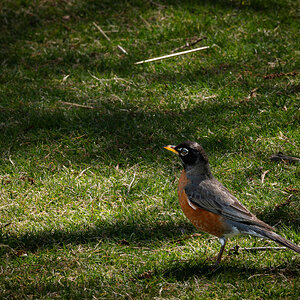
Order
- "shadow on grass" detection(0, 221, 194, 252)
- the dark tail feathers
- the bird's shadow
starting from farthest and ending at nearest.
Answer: "shadow on grass" detection(0, 221, 194, 252), the bird's shadow, the dark tail feathers

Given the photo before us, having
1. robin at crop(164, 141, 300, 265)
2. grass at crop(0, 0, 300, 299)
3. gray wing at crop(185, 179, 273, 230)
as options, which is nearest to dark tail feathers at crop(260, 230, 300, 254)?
robin at crop(164, 141, 300, 265)

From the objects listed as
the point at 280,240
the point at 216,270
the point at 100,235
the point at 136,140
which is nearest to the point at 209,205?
the point at 216,270

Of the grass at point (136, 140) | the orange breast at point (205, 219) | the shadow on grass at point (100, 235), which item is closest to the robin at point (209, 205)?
the orange breast at point (205, 219)

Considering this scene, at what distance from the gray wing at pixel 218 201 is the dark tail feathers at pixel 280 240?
122mm

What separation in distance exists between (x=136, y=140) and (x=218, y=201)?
183cm

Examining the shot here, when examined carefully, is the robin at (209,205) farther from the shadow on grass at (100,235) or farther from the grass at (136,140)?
the shadow on grass at (100,235)

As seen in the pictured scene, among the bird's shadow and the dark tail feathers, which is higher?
the dark tail feathers

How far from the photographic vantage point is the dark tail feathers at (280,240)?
3.65 m

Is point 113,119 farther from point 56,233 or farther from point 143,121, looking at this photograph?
point 56,233

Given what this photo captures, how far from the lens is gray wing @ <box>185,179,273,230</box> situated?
13.1 feet

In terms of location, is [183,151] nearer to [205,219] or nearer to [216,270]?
[205,219]

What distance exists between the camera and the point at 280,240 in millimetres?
3678

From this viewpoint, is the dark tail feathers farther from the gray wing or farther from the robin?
the gray wing

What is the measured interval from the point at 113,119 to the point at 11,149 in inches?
47.2
